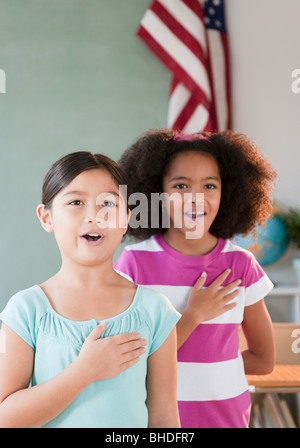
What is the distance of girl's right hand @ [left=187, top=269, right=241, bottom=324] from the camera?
98cm

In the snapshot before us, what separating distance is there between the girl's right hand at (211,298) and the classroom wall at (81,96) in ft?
5.89

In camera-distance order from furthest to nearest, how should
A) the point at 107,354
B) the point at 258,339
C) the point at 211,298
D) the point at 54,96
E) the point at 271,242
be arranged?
the point at 54,96
the point at 271,242
the point at 258,339
the point at 211,298
the point at 107,354

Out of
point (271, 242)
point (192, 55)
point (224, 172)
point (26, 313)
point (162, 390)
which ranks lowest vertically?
point (162, 390)

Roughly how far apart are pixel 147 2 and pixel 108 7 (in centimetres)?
21

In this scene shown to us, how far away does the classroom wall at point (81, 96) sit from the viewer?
2742 millimetres

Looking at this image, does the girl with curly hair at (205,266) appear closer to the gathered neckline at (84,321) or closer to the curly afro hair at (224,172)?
the curly afro hair at (224,172)

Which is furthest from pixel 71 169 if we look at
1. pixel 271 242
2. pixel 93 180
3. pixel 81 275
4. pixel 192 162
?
pixel 271 242

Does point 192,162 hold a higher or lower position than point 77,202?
higher

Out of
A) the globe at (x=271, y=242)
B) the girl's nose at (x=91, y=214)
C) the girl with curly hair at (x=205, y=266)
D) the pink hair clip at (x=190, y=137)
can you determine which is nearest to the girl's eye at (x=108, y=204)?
the girl's nose at (x=91, y=214)

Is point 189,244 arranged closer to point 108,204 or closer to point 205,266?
point 205,266

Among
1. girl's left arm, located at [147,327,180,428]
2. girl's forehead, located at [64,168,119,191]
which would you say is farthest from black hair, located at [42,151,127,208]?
girl's left arm, located at [147,327,180,428]

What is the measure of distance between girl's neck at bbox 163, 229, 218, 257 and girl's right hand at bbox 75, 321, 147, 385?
1.32 ft

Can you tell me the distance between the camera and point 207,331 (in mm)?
1004

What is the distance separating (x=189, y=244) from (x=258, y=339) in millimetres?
246
